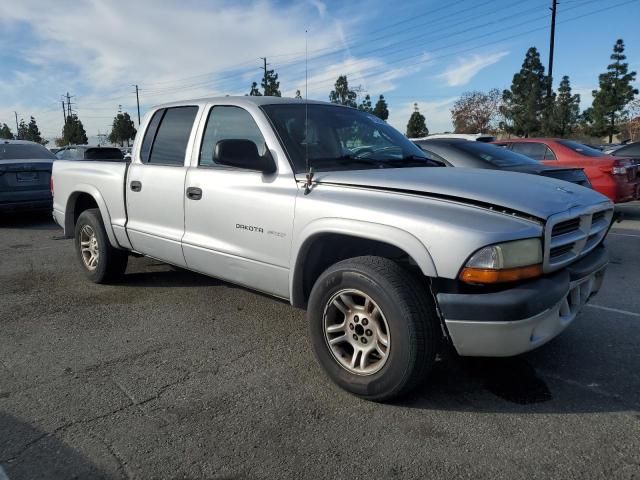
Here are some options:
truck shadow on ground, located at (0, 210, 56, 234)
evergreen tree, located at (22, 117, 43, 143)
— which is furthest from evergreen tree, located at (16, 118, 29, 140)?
truck shadow on ground, located at (0, 210, 56, 234)

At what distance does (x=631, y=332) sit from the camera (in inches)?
155

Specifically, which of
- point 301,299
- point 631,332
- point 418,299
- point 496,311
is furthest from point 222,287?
point 631,332

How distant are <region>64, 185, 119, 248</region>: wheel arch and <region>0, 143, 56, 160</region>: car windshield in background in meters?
5.03

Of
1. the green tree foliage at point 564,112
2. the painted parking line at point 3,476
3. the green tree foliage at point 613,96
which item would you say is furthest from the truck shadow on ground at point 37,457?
the green tree foliage at point 613,96

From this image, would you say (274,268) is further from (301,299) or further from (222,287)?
(222,287)

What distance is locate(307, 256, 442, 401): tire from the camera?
2.66 meters

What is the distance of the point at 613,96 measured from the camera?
46.1 m

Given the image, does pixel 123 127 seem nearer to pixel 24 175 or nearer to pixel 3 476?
pixel 24 175

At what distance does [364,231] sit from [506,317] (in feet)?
2.80

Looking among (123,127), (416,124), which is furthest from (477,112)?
(123,127)

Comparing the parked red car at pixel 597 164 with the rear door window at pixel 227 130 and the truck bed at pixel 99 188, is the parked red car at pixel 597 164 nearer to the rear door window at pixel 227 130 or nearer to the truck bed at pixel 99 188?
the rear door window at pixel 227 130

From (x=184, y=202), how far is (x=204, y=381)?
59.5 inches

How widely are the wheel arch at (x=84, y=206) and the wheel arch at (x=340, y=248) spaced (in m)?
2.48

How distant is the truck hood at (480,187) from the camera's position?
2.74m
